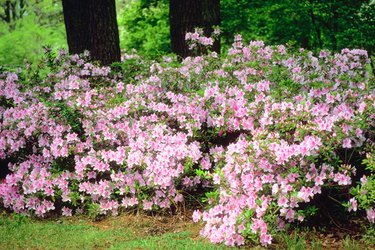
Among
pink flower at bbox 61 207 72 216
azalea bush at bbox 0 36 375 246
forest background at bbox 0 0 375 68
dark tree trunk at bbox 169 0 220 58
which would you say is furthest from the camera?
forest background at bbox 0 0 375 68

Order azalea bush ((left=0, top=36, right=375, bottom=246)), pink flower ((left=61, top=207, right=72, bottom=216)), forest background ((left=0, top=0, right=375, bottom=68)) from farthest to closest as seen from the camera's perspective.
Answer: forest background ((left=0, top=0, right=375, bottom=68)), pink flower ((left=61, top=207, right=72, bottom=216)), azalea bush ((left=0, top=36, right=375, bottom=246))

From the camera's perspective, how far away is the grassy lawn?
455 cm

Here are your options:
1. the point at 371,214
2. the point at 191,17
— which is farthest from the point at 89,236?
the point at 191,17

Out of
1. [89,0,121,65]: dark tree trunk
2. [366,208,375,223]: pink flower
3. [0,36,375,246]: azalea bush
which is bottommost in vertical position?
[366,208,375,223]: pink flower

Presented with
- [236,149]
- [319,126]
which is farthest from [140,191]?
[319,126]

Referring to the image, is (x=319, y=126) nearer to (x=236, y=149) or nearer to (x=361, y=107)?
(x=361, y=107)

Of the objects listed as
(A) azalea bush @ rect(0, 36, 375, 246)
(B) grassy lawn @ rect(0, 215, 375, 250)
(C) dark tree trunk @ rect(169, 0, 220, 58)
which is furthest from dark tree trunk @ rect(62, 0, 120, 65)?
(B) grassy lawn @ rect(0, 215, 375, 250)

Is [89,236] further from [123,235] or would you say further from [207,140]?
[207,140]

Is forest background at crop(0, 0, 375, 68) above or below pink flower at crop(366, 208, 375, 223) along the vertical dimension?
above

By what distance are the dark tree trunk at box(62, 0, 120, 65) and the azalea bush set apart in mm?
1400

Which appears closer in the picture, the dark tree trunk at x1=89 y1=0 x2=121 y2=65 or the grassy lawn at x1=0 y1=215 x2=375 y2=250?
the grassy lawn at x1=0 y1=215 x2=375 y2=250

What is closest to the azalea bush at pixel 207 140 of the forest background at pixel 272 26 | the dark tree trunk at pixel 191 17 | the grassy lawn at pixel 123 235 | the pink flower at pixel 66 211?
the pink flower at pixel 66 211

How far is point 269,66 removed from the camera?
21.4 ft

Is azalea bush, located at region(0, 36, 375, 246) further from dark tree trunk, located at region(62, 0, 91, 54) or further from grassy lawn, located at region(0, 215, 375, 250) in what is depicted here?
dark tree trunk, located at region(62, 0, 91, 54)
